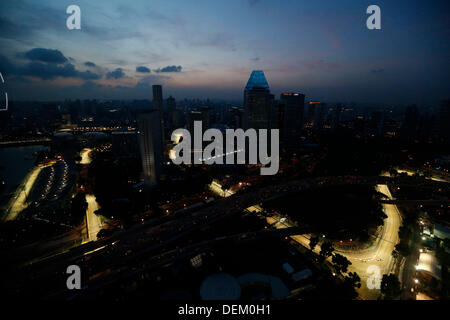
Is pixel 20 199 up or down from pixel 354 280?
up

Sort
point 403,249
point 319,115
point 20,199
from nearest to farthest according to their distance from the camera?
point 403,249
point 20,199
point 319,115

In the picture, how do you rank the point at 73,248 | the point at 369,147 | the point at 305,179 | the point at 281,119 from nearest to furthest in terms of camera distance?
the point at 73,248 → the point at 305,179 → the point at 369,147 → the point at 281,119

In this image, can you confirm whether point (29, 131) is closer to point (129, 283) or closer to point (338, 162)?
point (129, 283)

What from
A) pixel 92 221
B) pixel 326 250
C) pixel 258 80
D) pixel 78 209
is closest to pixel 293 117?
pixel 258 80

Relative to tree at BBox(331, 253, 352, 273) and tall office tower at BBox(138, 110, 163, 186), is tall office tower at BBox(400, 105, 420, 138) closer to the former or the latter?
tree at BBox(331, 253, 352, 273)

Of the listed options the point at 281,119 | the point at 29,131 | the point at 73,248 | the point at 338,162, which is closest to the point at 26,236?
the point at 73,248

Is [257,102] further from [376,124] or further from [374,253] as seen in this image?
[376,124]
